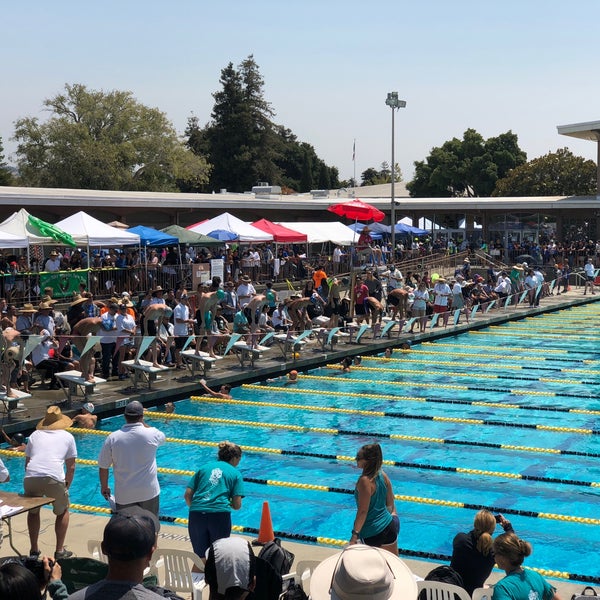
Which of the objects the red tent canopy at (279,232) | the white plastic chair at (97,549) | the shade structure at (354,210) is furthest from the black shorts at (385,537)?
the red tent canopy at (279,232)

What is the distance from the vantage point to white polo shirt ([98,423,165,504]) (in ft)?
21.5

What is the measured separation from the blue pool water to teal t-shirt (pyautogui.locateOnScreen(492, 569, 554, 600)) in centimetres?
349

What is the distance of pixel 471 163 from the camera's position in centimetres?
7025

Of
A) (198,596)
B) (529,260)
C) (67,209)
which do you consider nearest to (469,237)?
(529,260)

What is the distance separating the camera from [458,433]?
509 inches

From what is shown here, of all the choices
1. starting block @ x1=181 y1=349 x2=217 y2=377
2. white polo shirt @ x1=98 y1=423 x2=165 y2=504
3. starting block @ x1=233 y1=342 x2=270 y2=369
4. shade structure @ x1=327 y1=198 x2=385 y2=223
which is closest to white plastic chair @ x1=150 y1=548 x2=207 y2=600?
white polo shirt @ x1=98 y1=423 x2=165 y2=504

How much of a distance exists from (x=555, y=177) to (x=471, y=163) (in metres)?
12.7

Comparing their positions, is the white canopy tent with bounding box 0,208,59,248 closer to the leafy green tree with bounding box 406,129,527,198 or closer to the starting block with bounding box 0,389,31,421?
the starting block with bounding box 0,389,31,421

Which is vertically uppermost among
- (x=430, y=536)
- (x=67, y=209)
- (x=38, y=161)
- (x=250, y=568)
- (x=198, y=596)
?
(x=38, y=161)

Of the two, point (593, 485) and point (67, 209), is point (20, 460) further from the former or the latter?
point (67, 209)

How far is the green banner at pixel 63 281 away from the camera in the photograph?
1984 centimetres

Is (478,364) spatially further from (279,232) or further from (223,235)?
(279,232)

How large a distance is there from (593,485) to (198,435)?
18.9ft

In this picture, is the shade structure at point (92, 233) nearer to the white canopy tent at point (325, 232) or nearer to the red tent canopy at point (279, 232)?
the red tent canopy at point (279, 232)
